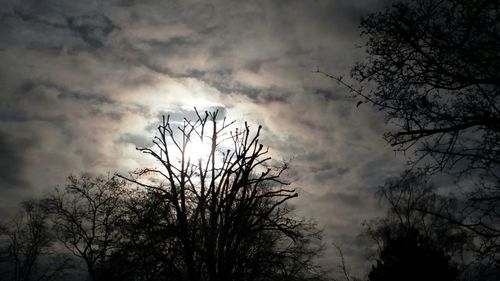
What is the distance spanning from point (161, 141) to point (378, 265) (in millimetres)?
17759

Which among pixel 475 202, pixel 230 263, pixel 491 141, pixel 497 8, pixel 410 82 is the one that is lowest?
pixel 230 263

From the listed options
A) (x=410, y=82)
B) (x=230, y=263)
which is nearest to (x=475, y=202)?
(x=410, y=82)

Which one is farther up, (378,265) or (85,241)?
(85,241)

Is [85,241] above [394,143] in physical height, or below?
above

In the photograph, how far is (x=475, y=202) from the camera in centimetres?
550

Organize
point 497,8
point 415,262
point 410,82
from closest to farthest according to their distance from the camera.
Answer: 1. point 497,8
2. point 410,82
3. point 415,262

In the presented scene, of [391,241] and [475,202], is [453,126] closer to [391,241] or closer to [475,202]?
[475,202]

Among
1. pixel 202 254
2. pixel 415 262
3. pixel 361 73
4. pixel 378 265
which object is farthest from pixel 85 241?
pixel 361 73

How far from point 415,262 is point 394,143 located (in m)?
15.5

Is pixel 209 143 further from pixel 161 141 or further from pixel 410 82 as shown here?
pixel 410 82

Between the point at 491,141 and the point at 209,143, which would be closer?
the point at 491,141

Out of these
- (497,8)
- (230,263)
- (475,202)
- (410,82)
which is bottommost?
(230,263)

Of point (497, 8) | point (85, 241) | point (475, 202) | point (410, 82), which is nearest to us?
point (497, 8)

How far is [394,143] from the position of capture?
6.12m
